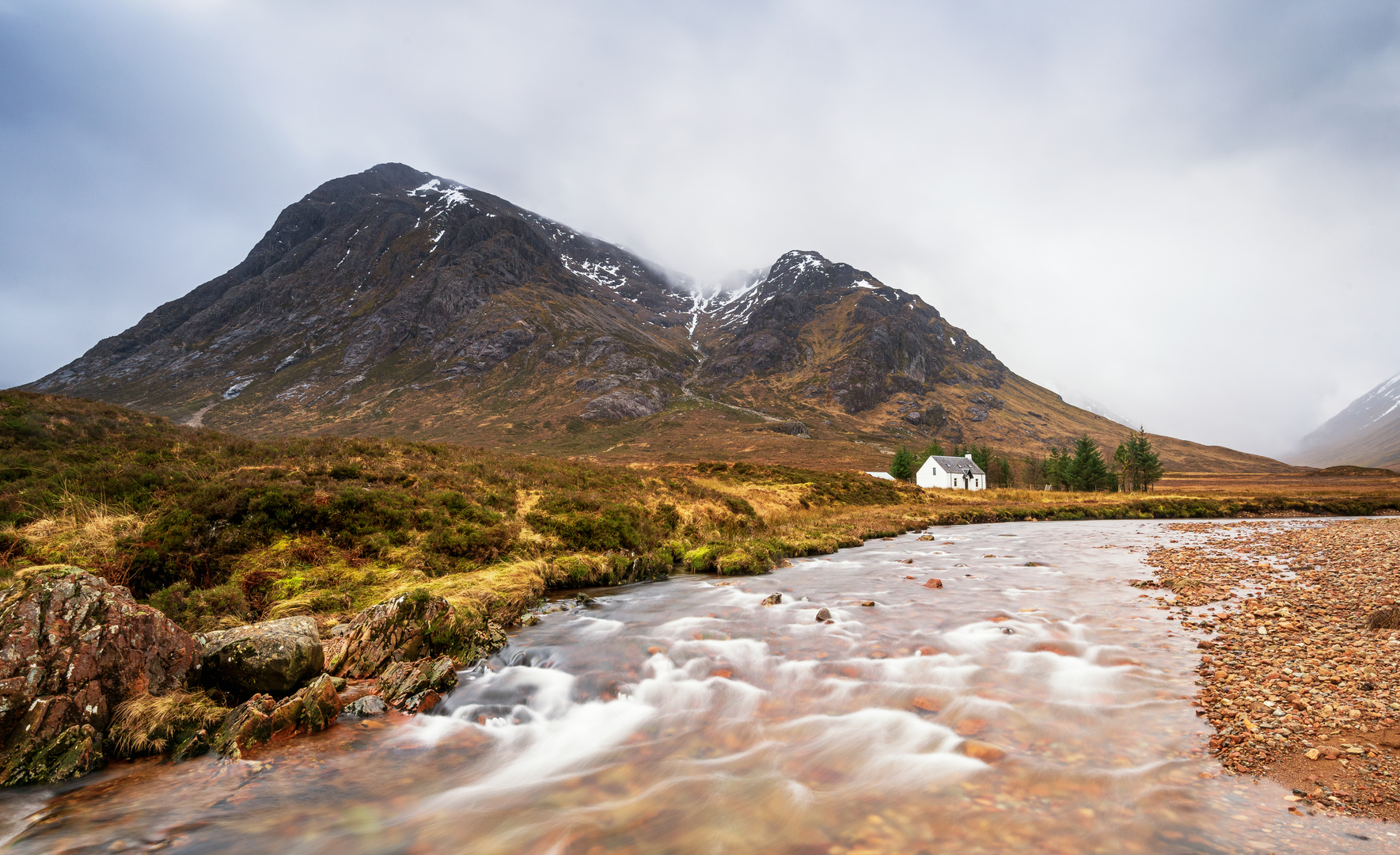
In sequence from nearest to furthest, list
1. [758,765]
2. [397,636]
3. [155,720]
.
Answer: [155,720]
[758,765]
[397,636]

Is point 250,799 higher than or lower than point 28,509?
lower

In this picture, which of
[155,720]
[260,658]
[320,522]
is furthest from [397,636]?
[320,522]

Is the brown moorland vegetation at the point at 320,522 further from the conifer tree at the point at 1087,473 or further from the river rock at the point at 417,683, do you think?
the conifer tree at the point at 1087,473

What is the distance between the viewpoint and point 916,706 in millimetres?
9047

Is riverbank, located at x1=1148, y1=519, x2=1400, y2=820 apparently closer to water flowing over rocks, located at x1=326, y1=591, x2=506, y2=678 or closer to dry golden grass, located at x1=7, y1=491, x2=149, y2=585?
water flowing over rocks, located at x1=326, y1=591, x2=506, y2=678

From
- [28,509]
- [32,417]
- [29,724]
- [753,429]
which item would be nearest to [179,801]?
[29,724]

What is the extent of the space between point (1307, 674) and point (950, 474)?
305 feet

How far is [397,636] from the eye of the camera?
10.1 meters

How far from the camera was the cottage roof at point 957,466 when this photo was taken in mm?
95625

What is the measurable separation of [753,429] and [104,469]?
164464 mm

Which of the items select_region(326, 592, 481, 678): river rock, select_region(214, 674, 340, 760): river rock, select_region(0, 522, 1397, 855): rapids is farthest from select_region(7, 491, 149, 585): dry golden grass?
select_region(0, 522, 1397, 855): rapids

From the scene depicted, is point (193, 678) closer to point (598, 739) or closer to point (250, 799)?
point (250, 799)

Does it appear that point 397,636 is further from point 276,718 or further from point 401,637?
point 276,718

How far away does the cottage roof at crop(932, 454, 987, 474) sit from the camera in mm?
95625
